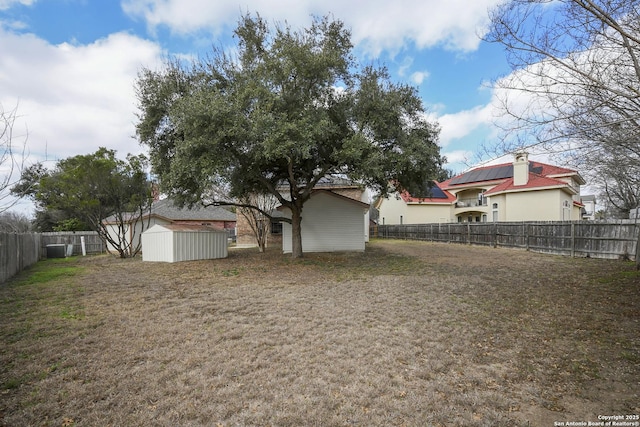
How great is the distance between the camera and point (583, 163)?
563 centimetres

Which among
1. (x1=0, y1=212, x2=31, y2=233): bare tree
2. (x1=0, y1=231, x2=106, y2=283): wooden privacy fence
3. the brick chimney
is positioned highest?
the brick chimney

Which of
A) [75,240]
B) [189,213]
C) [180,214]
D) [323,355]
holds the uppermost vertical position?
[189,213]

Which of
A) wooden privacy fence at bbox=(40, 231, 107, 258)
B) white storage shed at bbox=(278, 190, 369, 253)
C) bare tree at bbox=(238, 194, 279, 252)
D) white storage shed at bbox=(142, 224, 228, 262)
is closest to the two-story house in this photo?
white storage shed at bbox=(278, 190, 369, 253)

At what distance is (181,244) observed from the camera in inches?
564

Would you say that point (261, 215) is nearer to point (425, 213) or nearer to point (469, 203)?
point (425, 213)

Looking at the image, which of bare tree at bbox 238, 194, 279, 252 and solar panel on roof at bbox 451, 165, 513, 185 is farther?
solar panel on roof at bbox 451, 165, 513, 185

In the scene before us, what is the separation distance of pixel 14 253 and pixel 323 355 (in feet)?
39.7

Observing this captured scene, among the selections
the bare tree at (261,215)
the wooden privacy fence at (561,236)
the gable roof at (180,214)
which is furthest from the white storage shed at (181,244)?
the wooden privacy fence at (561,236)

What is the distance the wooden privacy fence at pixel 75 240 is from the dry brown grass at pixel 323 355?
15478 millimetres

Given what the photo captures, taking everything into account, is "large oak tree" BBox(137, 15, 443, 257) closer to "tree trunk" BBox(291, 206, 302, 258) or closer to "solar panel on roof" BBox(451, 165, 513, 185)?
"tree trunk" BBox(291, 206, 302, 258)

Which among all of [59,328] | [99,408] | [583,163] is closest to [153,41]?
[59,328]

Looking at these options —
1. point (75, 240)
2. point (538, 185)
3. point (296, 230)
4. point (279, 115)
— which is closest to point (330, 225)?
point (296, 230)

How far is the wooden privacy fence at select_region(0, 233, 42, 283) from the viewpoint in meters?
9.20

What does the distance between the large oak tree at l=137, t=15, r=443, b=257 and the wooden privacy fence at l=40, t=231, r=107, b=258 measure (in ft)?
43.0
